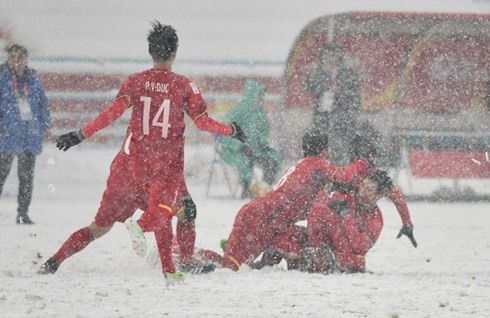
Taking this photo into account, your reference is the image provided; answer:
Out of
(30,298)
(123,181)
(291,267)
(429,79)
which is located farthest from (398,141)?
(30,298)

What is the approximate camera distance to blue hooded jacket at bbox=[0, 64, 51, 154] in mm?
11242

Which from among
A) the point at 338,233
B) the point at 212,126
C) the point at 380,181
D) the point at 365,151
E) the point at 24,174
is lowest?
the point at 24,174

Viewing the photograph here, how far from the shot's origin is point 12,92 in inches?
442

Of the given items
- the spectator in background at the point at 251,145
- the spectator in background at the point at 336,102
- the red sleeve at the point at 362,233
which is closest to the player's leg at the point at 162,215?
the red sleeve at the point at 362,233

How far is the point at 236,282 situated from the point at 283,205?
3.73 feet

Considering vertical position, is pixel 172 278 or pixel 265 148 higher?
pixel 265 148

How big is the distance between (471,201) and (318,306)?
10.0 m

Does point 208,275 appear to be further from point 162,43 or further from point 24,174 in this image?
point 24,174

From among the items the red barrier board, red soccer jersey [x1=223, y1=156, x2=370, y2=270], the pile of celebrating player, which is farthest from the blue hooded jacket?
the red barrier board

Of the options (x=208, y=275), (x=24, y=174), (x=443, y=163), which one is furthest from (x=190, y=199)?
(x=443, y=163)

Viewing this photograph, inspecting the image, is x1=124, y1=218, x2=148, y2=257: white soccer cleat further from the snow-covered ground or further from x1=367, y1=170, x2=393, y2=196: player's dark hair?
x1=367, y1=170, x2=393, y2=196: player's dark hair

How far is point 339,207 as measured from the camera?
25.2 ft

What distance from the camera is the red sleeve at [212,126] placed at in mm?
6727

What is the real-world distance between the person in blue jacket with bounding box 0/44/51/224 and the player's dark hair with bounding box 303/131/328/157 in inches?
169
